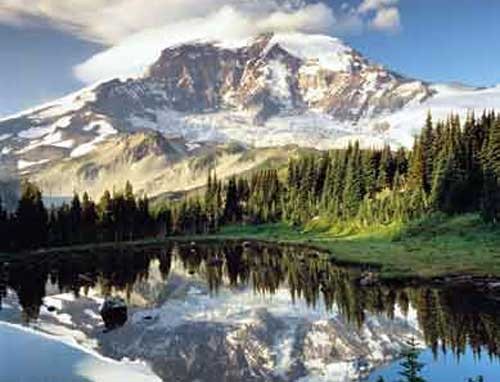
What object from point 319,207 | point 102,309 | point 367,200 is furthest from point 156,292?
point 319,207

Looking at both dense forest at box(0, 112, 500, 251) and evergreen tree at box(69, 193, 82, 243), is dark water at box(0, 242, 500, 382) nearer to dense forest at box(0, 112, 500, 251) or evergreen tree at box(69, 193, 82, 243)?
dense forest at box(0, 112, 500, 251)

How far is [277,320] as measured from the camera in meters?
68.8

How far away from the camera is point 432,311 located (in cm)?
6375

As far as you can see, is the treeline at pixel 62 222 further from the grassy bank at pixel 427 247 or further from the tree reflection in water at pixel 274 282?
the grassy bank at pixel 427 247

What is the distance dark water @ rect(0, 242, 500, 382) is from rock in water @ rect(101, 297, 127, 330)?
1.57 m

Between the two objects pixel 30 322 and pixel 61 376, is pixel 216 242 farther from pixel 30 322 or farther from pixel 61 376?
pixel 61 376

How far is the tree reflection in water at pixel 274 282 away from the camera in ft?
193

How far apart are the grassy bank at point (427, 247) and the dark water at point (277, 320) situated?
593 centimetres

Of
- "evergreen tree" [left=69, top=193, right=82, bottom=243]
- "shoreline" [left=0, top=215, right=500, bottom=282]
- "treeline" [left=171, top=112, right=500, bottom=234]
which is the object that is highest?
"treeline" [left=171, top=112, right=500, bottom=234]

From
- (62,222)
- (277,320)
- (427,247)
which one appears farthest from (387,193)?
(277,320)

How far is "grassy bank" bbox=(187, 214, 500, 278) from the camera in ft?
284

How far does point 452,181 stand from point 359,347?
82.5 meters

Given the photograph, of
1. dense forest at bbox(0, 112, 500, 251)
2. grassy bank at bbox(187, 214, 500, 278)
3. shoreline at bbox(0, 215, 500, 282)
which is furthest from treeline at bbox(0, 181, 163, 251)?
grassy bank at bbox(187, 214, 500, 278)

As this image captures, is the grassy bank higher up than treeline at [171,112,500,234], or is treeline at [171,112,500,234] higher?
treeline at [171,112,500,234]
